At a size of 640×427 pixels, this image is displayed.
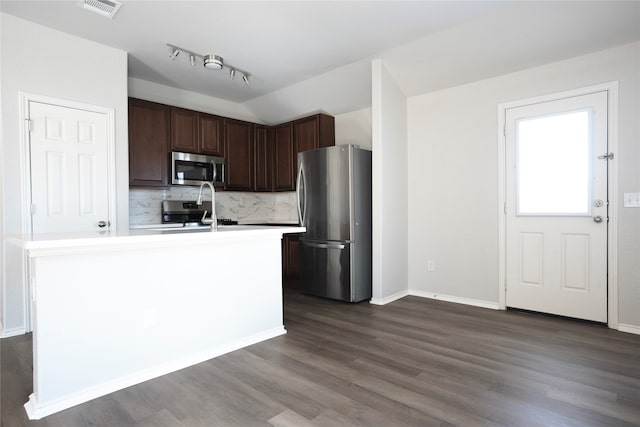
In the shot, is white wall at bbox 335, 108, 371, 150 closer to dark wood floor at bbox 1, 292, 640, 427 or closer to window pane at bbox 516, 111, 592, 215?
window pane at bbox 516, 111, 592, 215

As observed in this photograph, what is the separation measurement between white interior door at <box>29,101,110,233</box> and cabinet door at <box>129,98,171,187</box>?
64cm

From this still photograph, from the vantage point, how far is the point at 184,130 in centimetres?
441

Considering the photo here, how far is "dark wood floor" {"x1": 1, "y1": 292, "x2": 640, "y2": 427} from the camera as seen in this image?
1683 millimetres

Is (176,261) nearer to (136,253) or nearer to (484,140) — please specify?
(136,253)

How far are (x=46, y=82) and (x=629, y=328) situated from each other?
5261 mm

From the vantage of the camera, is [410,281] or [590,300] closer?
[590,300]

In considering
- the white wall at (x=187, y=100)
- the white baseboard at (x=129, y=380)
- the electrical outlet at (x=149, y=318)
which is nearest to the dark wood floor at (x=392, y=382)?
the white baseboard at (x=129, y=380)

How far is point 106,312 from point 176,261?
0.47 meters

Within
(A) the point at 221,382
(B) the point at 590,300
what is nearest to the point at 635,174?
(B) the point at 590,300

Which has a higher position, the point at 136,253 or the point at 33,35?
the point at 33,35

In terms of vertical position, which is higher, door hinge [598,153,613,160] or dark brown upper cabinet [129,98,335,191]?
dark brown upper cabinet [129,98,335,191]

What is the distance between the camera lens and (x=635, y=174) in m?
2.80

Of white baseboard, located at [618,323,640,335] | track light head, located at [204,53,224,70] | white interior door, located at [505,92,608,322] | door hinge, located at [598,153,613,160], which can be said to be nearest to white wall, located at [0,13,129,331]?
track light head, located at [204,53,224,70]

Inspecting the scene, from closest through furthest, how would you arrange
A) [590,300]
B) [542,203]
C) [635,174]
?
[635,174] < [590,300] < [542,203]
